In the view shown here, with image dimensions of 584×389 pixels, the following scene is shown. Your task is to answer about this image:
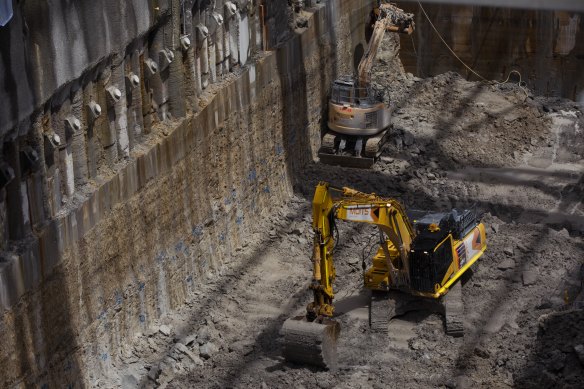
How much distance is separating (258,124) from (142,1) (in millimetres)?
5602

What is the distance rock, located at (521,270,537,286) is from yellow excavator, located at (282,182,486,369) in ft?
3.01

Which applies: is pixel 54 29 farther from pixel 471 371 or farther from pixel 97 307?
pixel 471 371

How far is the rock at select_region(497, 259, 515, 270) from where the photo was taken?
78.1 ft

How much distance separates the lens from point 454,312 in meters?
21.6

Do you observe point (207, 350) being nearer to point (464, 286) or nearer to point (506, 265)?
point (464, 286)

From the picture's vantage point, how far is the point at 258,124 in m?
26.5

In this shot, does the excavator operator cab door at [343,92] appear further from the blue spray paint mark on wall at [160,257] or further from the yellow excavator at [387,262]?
the blue spray paint mark on wall at [160,257]

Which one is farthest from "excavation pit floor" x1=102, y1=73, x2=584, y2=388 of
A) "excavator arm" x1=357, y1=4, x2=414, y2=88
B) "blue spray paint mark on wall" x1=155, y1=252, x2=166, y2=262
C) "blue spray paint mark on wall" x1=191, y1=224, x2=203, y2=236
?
"excavator arm" x1=357, y1=4, x2=414, y2=88

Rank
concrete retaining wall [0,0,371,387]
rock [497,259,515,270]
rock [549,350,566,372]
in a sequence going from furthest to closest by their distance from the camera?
rock [497,259,515,270] < rock [549,350,566,372] < concrete retaining wall [0,0,371,387]

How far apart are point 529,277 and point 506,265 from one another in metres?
0.66

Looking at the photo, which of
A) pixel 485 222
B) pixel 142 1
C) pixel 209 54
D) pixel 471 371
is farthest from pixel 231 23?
pixel 471 371

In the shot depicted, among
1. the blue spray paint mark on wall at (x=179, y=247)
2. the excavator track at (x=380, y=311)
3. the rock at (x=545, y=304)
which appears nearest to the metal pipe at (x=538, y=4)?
the rock at (x=545, y=304)

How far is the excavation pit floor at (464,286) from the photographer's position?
20.1 metres

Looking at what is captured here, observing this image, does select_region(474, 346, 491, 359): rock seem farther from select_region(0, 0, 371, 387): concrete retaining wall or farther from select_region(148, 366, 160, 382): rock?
select_region(0, 0, 371, 387): concrete retaining wall
